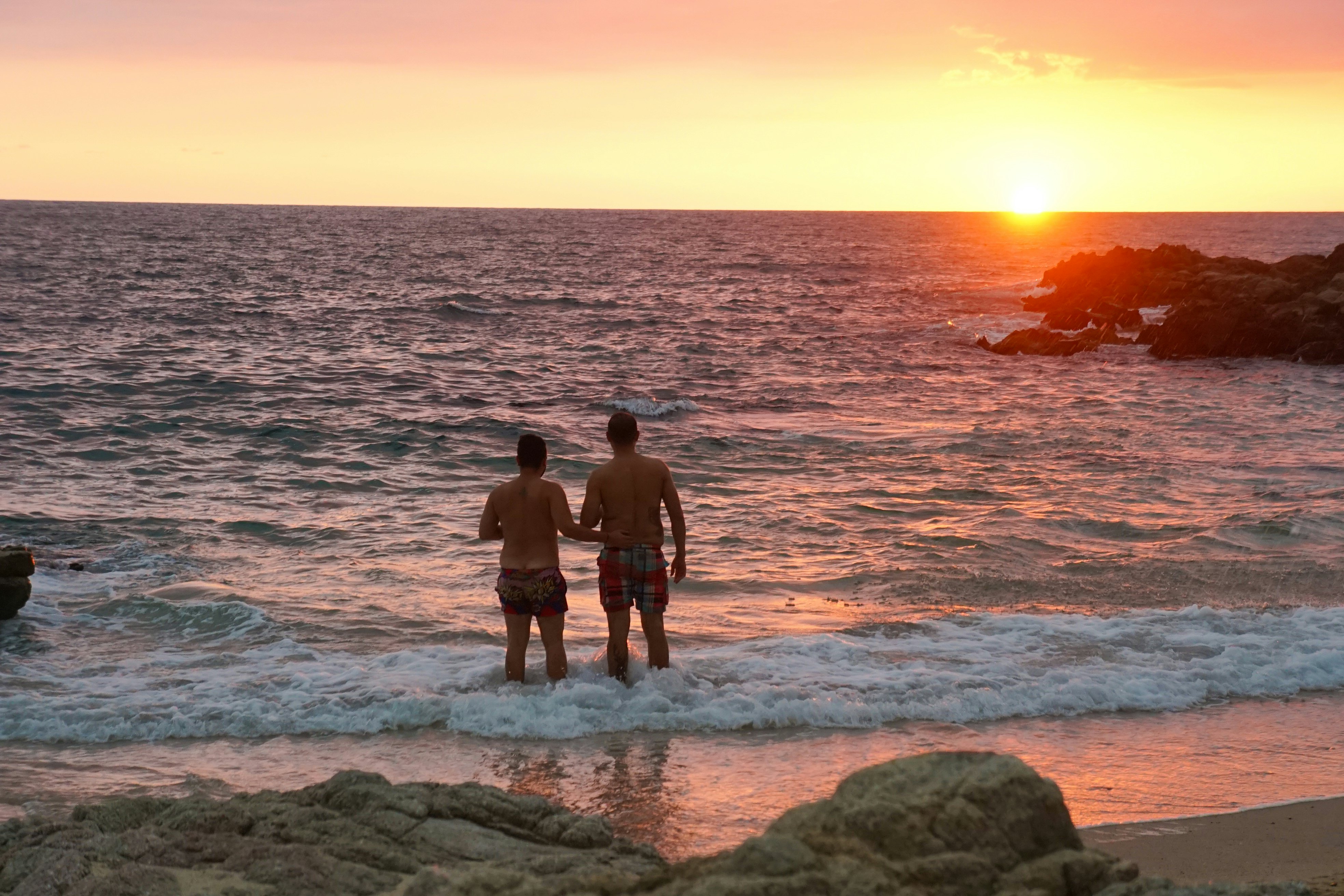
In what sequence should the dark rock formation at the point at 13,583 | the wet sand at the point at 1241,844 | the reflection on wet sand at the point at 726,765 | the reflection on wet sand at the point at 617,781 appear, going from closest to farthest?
the wet sand at the point at 1241,844 < the reflection on wet sand at the point at 617,781 < the reflection on wet sand at the point at 726,765 < the dark rock formation at the point at 13,583

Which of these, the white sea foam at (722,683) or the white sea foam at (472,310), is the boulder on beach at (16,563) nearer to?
the white sea foam at (722,683)

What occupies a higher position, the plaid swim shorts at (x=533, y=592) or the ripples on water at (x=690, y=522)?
the plaid swim shorts at (x=533, y=592)

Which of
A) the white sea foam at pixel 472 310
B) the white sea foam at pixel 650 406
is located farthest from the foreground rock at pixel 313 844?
the white sea foam at pixel 472 310

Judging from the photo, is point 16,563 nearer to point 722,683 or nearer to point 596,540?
point 596,540

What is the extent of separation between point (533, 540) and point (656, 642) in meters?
1.05

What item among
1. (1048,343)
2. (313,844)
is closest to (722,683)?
(313,844)

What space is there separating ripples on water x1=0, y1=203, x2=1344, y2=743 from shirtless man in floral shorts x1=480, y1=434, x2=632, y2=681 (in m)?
0.40

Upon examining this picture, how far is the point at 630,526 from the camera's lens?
6664 mm

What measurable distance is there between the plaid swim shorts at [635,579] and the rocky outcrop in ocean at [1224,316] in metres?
24.1

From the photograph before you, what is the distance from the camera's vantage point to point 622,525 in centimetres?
666

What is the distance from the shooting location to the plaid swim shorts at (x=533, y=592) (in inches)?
259

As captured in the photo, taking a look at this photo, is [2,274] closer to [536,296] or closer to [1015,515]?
[536,296]

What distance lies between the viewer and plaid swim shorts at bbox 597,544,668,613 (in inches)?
263

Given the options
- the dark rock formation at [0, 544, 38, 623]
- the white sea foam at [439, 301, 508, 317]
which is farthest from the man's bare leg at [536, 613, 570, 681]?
the white sea foam at [439, 301, 508, 317]
